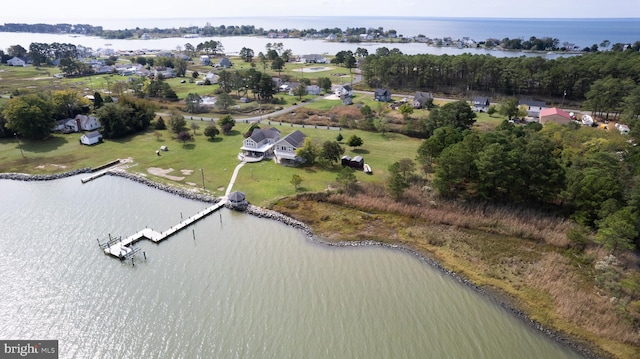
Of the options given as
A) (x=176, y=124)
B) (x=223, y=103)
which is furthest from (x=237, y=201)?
(x=223, y=103)

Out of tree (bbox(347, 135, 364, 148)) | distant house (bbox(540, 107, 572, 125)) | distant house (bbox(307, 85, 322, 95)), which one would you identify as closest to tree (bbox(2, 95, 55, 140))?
tree (bbox(347, 135, 364, 148))

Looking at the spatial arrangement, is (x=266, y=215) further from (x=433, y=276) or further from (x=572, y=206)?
(x=572, y=206)

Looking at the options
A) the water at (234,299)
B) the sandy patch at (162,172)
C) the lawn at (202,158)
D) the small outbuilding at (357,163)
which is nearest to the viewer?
the water at (234,299)

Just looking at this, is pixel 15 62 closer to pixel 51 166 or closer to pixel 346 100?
pixel 51 166

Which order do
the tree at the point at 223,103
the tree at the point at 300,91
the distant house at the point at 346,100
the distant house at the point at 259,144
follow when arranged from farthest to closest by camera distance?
the tree at the point at 300,91, the distant house at the point at 346,100, the tree at the point at 223,103, the distant house at the point at 259,144

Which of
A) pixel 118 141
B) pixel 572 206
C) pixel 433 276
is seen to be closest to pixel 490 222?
pixel 572 206

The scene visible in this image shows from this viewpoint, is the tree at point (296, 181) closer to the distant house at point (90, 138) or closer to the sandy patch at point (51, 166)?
the sandy patch at point (51, 166)

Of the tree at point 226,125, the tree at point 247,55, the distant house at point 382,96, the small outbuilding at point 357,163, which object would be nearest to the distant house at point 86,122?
the tree at point 226,125
